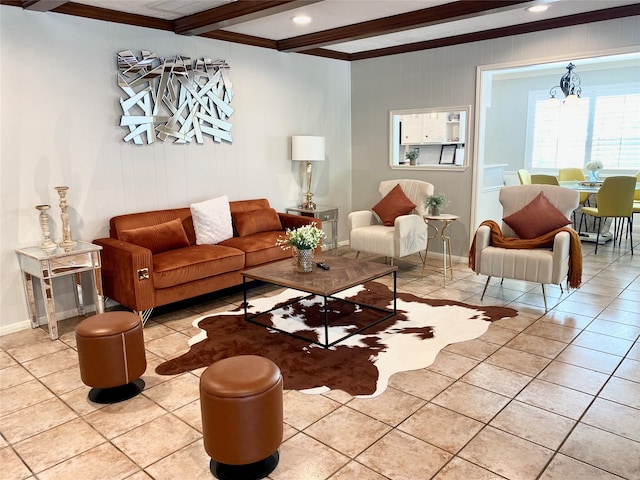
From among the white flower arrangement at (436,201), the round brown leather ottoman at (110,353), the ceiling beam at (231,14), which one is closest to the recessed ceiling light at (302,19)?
the ceiling beam at (231,14)

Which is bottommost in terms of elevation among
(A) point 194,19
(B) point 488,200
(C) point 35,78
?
(B) point 488,200

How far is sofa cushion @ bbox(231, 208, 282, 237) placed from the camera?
5.05m

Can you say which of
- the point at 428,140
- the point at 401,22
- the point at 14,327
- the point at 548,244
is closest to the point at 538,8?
the point at 401,22

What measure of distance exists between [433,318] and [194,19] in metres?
3.37

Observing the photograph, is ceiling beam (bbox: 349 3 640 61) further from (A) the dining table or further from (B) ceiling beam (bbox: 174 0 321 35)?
(A) the dining table

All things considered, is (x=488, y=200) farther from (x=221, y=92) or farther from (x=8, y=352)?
(x=8, y=352)

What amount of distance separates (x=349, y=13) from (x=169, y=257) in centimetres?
277

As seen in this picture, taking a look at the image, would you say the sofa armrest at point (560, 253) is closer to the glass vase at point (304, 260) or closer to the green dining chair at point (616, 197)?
the glass vase at point (304, 260)

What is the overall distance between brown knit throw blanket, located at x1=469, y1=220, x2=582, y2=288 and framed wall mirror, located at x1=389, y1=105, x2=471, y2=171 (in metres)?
2.14

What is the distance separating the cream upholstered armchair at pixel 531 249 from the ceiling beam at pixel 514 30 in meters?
1.67

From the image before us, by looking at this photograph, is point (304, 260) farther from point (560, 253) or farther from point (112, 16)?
point (112, 16)

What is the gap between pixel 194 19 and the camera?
430 cm

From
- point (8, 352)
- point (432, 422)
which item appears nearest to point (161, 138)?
point (8, 352)

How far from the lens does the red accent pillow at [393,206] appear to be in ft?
18.1
